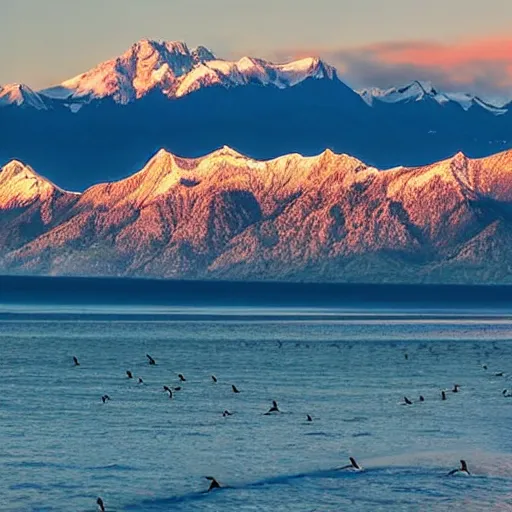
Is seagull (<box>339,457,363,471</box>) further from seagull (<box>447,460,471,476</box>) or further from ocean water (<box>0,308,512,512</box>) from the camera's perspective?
seagull (<box>447,460,471,476</box>)

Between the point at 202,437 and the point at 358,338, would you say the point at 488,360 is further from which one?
the point at 202,437

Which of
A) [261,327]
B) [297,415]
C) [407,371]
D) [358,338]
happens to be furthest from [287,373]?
[261,327]

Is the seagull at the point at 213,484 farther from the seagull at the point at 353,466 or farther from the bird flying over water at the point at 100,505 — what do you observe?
the seagull at the point at 353,466

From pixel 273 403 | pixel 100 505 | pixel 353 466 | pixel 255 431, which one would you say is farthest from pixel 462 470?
pixel 273 403

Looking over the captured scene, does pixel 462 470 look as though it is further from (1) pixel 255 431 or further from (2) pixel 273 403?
(2) pixel 273 403

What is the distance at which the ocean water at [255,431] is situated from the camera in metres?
59.8

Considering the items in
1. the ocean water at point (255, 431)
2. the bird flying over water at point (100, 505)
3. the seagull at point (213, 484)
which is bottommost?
the bird flying over water at point (100, 505)

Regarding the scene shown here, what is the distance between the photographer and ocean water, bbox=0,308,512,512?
2354 inches

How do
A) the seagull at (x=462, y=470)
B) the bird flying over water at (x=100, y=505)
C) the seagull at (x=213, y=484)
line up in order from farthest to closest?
the seagull at (x=462, y=470), the seagull at (x=213, y=484), the bird flying over water at (x=100, y=505)

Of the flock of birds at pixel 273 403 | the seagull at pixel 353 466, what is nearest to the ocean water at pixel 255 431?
the flock of birds at pixel 273 403

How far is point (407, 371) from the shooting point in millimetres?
115625

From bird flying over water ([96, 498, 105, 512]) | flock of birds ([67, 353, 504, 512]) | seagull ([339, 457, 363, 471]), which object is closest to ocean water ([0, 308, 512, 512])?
bird flying over water ([96, 498, 105, 512])

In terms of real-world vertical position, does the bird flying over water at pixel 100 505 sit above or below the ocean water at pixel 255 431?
below

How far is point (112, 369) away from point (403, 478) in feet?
185
